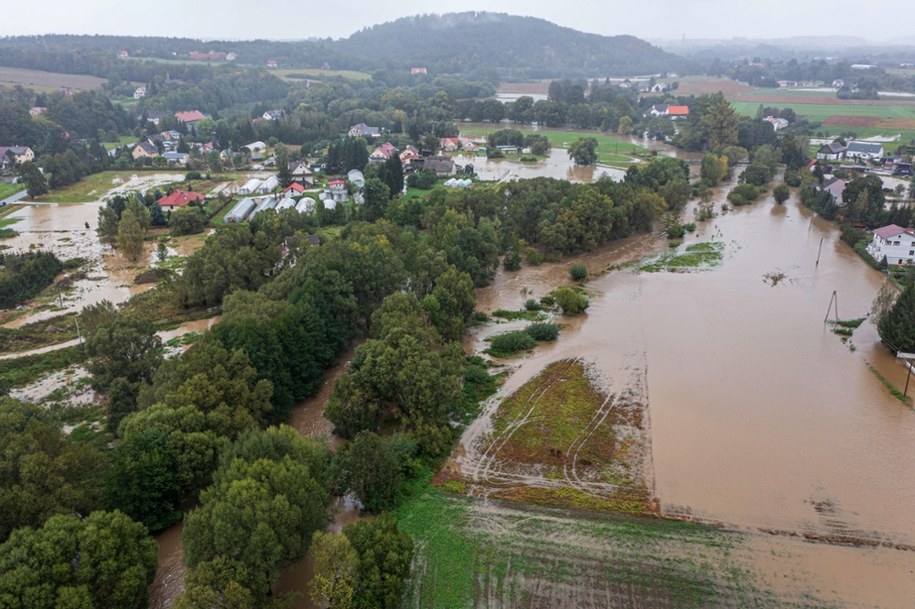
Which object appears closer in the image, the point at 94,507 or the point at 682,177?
the point at 94,507

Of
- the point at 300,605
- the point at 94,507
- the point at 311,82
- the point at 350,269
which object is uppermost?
the point at 311,82

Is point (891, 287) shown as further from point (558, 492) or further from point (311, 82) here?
point (311, 82)

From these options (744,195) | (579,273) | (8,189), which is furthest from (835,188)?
(8,189)

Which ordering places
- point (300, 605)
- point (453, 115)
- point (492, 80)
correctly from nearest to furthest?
point (300, 605), point (453, 115), point (492, 80)

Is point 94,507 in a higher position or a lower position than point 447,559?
higher

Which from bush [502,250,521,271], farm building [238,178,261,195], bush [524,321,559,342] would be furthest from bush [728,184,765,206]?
farm building [238,178,261,195]

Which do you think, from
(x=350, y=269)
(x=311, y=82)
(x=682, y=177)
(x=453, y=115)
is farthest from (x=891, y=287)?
(x=311, y=82)
